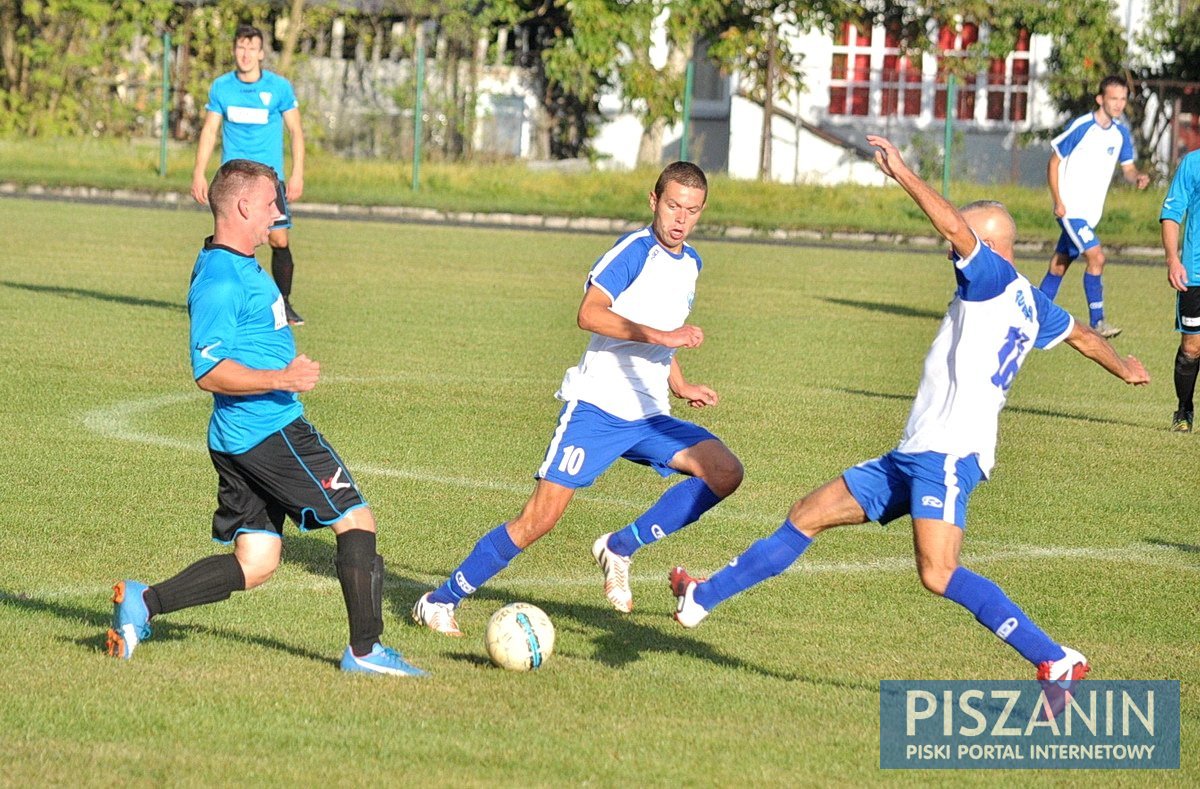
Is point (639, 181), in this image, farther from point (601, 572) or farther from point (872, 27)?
point (601, 572)

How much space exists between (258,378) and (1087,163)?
39.2 feet

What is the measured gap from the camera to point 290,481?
544cm

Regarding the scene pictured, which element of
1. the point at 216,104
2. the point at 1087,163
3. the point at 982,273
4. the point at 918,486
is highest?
the point at 216,104

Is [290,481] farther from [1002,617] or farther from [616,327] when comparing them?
[1002,617]

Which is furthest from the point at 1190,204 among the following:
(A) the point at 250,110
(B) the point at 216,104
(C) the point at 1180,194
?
(B) the point at 216,104

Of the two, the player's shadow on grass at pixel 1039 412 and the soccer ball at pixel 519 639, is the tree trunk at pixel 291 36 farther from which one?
the soccer ball at pixel 519 639

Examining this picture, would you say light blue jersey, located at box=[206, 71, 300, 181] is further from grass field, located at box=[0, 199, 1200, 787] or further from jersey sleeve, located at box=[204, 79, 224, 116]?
grass field, located at box=[0, 199, 1200, 787]

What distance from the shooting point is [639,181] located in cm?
3170

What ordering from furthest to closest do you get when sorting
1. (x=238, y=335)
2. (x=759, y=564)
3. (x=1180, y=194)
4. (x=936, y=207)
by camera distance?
1. (x=1180, y=194)
2. (x=759, y=564)
3. (x=238, y=335)
4. (x=936, y=207)

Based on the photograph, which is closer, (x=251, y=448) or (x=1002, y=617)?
(x=1002, y=617)

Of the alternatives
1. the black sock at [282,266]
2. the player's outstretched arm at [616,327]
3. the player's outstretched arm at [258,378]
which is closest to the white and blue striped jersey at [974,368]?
the player's outstretched arm at [616,327]

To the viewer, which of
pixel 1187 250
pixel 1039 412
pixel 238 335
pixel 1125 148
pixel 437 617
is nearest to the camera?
pixel 238 335

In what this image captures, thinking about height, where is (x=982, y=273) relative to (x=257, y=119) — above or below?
below

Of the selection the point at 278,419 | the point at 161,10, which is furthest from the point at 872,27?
the point at 278,419
